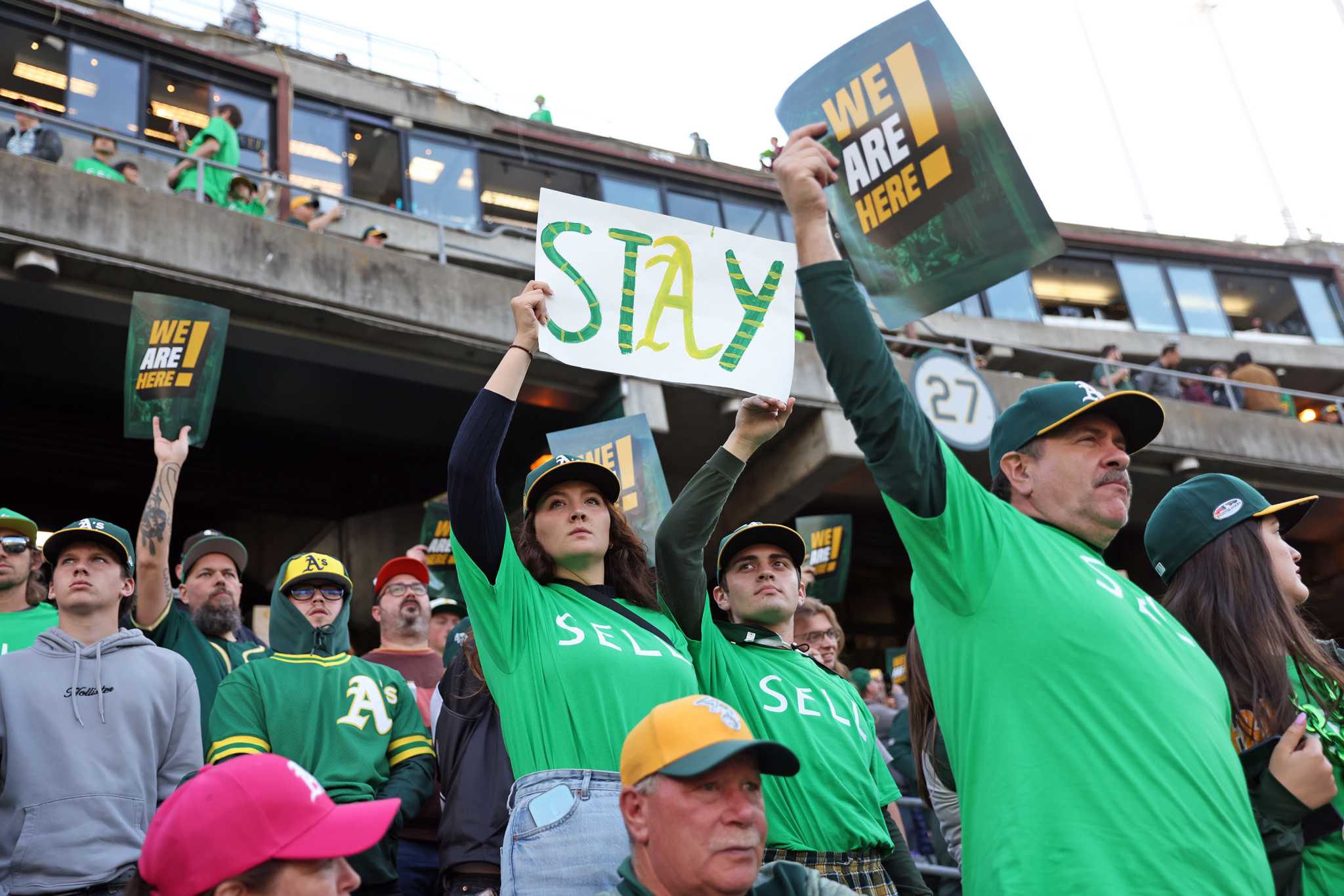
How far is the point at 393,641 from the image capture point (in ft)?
18.6

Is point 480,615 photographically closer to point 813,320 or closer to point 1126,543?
point 813,320

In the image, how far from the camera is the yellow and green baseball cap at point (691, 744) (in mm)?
2074

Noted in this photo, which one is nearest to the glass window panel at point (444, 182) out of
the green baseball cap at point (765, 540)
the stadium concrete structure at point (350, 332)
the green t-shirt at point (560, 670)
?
the stadium concrete structure at point (350, 332)

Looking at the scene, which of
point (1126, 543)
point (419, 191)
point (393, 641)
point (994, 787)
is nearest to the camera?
point (994, 787)

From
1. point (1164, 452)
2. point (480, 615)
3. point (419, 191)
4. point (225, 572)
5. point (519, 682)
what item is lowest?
point (519, 682)

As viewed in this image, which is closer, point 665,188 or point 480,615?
point 480,615

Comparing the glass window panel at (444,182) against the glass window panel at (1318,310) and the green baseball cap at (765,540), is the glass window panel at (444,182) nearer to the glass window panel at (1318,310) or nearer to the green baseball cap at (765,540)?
the green baseball cap at (765,540)

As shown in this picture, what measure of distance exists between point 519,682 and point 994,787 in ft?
4.06

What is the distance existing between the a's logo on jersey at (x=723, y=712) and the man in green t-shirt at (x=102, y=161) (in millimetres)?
10092

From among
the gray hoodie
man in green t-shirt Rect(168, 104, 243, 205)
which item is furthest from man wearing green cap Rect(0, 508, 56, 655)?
man in green t-shirt Rect(168, 104, 243, 205)

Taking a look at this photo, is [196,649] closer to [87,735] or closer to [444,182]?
[87,735]

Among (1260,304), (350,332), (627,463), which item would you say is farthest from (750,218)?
(1260,304)

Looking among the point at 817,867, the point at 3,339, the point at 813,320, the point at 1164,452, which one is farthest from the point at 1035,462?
the point at 1164,452

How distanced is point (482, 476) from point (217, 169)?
9.55 m
